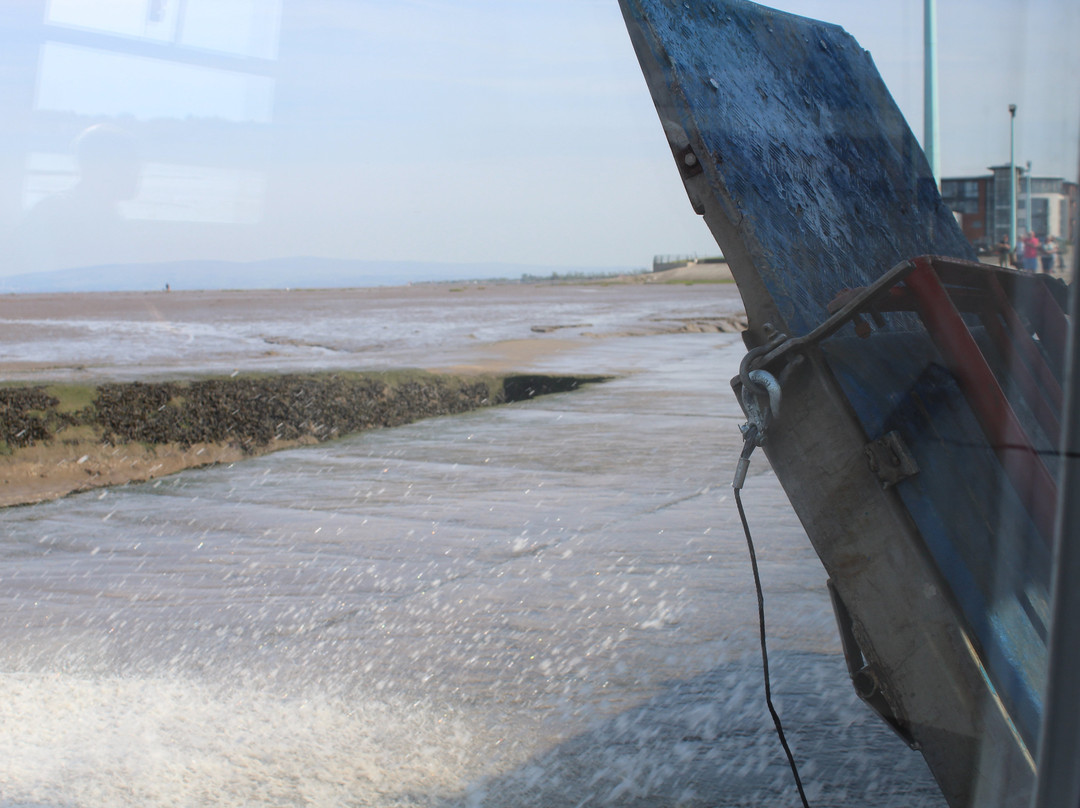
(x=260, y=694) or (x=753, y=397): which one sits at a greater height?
(x=753, y=397)

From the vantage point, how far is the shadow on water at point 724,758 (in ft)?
7.33

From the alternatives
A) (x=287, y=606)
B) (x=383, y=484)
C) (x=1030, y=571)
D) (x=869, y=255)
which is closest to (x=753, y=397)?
(x=1030, y=571)

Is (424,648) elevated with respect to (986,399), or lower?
lower

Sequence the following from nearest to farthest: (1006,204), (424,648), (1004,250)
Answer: (1006,204) → (1004,250) → (424,648)

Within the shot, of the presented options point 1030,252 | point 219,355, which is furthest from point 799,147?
point 219,355

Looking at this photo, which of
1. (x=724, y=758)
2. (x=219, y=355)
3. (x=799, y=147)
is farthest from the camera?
(x=219, y=355)

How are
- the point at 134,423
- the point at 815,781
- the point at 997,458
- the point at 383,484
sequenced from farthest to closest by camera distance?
the point at 134,423 → the point at 383,484 → the point at 815,781 → the point at 997,458

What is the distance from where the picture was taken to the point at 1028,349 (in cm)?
172

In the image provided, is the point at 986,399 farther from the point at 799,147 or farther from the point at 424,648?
the point at 424,648

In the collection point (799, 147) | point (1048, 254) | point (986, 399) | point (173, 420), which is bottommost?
point (173, 420)

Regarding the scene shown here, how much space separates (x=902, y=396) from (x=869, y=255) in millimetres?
503

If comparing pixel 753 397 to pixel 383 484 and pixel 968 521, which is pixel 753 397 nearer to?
pixel 968 521

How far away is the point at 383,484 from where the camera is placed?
5496 mm

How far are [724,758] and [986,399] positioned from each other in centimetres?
131
